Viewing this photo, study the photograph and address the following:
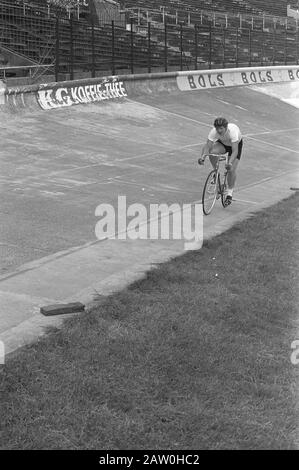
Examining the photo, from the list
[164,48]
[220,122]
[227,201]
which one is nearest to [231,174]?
[227,201]

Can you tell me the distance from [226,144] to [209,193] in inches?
35.9

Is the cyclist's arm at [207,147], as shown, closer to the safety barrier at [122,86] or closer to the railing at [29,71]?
the safety barrier at [122,86]

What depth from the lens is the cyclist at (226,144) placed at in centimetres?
977

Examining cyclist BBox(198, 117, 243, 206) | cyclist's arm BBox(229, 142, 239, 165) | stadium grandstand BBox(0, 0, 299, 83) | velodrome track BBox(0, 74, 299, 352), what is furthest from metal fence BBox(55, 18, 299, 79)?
cyclist's arm BBox(229, 142, 239, 165)

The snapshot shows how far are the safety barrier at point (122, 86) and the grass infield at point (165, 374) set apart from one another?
11.9m

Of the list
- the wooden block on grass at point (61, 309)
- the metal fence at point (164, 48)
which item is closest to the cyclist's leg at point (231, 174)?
the wooden block on grass at point (61, 309)

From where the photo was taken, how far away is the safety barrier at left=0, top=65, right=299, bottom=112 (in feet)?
55.3

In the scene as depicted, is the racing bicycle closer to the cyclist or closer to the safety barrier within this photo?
the cyclist

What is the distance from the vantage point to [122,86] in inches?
875

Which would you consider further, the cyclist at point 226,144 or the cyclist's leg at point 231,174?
the cyclist's leg at point 231,174

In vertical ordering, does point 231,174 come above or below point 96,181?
above

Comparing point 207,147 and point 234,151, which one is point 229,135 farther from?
point 207,147

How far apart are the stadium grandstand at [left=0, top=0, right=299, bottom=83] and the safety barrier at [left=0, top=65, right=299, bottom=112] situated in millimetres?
897

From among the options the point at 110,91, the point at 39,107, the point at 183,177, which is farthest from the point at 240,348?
the point at 110,91
